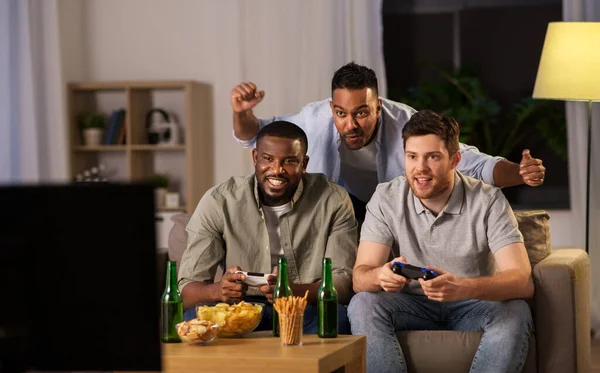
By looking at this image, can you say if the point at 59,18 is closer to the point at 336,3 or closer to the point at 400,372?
the point at 336,3

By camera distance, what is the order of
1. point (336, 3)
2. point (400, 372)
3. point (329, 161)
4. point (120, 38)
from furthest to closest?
point (120, 38) → point (336, 3) → point (329, 161) → point (400, 372)

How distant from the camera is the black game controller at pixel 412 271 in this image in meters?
3.03

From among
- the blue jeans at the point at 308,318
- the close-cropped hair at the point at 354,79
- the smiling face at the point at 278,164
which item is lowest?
the blue jeans at the point at 308,318

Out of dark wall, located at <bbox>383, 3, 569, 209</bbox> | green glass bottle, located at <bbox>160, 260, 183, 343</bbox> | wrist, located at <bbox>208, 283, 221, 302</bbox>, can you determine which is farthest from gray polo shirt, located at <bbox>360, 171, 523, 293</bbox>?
dark wall, located at <bbox>383, 3, 569, 209</bbox>

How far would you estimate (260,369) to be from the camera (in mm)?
2492

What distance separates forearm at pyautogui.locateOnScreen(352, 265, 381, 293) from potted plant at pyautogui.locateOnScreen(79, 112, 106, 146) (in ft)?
10.9

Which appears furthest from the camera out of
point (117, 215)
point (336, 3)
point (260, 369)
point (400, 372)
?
point (336, 3)

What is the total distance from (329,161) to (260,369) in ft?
5.35

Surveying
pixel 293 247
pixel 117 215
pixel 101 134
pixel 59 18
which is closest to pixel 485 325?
pixel 293 247

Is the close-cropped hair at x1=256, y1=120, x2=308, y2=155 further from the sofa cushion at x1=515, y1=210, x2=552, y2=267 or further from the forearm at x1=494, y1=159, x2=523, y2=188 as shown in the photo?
the sofa cushion at x1=515, y1=210, x2=552, y2=267

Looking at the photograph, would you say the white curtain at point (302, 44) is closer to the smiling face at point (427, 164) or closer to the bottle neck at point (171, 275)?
the smiling face at point (427, 164)

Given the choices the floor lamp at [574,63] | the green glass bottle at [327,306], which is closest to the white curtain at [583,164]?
the floor lamp at [574,63]

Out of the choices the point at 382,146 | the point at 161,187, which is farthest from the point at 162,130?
the point at 382,146

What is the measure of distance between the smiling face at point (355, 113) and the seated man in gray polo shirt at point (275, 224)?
0.26 meters
